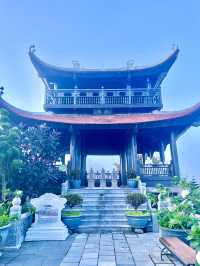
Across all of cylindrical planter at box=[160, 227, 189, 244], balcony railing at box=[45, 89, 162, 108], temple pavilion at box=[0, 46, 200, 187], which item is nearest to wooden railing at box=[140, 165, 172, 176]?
temple pavilion at box=[0, 46, 200, 187]

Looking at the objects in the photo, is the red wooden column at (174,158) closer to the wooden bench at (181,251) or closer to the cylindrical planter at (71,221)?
the cylindrical planter at (71,221)

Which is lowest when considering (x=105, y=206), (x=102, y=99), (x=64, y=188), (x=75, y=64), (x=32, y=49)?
(x=105, y=206)

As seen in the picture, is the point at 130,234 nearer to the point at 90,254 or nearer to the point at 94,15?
the point at 90,254

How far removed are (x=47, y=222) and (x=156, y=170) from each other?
6610mm

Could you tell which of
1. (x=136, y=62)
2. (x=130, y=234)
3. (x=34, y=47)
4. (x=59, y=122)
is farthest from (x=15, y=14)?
(x=130, y=234)

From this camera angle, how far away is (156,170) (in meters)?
12.0

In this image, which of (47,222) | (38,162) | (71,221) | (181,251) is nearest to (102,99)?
(38,162)

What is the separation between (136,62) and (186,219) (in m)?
13.6

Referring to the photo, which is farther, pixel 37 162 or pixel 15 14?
pixel 15 14

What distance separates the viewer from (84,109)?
14.8 m

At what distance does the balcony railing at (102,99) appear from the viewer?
47.7 feet

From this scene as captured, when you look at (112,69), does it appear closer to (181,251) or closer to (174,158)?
(174,158)

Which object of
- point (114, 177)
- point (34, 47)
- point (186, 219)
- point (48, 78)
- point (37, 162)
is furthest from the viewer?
point (48, 78)

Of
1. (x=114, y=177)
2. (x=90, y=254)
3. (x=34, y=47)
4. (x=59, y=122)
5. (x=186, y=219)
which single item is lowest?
(x=90, y=254)
